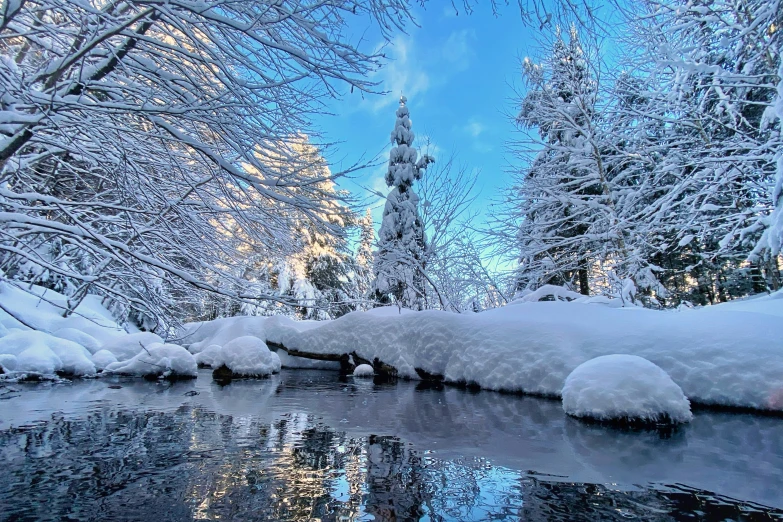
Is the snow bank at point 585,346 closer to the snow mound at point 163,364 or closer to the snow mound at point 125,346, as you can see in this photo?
the snow mound at point 163,364

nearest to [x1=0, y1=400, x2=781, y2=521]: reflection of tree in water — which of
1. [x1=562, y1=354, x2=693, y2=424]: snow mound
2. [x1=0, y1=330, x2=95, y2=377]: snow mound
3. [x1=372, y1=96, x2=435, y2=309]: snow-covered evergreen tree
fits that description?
[x1=562, y1=354, x2=693, y2=424]: snow mound

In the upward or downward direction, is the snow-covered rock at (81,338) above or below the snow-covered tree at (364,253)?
below

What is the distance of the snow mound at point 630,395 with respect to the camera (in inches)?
169

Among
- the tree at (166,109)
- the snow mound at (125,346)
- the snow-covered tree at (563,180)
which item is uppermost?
the snow-covered tree at (563,180)

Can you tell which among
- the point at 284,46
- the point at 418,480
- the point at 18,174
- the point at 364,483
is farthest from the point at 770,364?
the point at 18,174

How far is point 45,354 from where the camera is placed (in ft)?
26.6

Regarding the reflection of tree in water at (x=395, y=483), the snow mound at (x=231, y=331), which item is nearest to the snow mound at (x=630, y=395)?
the reflection of tree in water at (x=395, y=483)

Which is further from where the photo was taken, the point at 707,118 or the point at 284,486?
the point at 707,118

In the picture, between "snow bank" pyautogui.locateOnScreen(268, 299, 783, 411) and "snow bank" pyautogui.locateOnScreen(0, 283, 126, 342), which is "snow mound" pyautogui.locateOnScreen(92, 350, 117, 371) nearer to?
"snow bank" pyautogui.locateOnScreen(0, 283, 126, 342)

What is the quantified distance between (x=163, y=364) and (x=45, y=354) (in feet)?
6.65

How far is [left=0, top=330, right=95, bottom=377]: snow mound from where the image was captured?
789 cm

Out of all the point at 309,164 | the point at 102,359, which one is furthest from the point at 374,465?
the point at 102,359

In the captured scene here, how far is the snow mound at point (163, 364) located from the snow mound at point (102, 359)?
0.16 m

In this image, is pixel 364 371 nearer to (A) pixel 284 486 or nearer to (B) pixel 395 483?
(B) pixel 395 483
